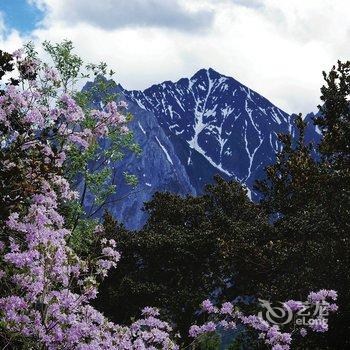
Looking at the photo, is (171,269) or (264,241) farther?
(171,269)

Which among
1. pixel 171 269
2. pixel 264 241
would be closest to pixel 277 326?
pixel 264 241

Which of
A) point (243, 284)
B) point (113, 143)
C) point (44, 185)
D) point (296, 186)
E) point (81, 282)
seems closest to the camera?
point (44, 185)

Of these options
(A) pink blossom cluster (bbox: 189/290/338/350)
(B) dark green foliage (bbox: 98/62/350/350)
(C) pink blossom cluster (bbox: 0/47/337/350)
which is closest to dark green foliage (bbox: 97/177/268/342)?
(B) dark green foliage (bbox: 98/62/350/350)

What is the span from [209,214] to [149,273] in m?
8.07

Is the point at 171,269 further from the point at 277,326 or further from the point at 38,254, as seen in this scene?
the point at 38,254

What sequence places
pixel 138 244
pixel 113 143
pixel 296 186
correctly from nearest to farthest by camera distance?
pixel 113 143 → pixel 296 186 → pixel 138 244

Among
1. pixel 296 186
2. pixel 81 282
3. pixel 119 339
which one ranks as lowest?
pixel 119 339

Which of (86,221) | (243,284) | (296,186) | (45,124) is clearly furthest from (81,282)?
(243,284)

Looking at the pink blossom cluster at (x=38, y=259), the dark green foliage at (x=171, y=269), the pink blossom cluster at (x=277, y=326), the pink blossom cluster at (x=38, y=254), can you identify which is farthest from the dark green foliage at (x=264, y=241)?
the pink blossom cluster at (x=38, y=259)

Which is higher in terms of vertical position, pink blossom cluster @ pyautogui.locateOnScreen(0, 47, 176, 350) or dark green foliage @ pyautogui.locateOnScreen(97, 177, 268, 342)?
dark green foliage @ pyautogui.locateOnScreen(97, 177, 268, 342)

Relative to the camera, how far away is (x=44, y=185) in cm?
861

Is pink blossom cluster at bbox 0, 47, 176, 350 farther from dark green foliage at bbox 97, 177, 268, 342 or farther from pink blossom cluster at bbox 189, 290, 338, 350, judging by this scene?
dark green foliage at bbox 97, 177, 268, 342

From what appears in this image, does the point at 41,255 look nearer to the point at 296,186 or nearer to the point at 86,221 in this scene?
the point at 86,221

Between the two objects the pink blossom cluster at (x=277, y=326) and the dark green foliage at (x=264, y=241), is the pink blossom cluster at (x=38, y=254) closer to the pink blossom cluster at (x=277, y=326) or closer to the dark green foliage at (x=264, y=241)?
the pink blossom cluster at (x=277, y=326)
